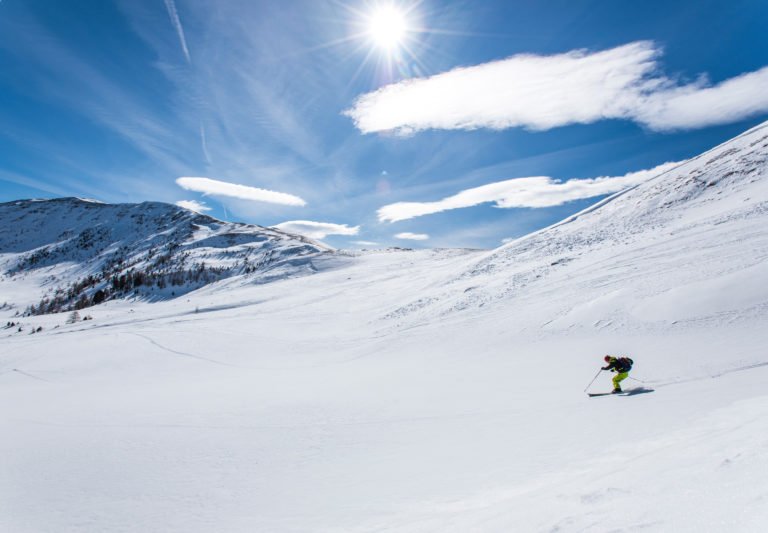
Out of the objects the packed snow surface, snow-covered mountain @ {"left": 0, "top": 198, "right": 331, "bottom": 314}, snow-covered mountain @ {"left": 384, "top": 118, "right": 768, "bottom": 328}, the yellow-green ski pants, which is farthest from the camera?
snow-covered mountain @ {"left": 0, "top": 198, "right": 331, "bottom": 314}

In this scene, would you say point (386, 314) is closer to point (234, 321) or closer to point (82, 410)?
point (234, 321)

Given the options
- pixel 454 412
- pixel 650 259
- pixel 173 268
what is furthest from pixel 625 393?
pixel 173 268

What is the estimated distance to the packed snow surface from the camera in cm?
578

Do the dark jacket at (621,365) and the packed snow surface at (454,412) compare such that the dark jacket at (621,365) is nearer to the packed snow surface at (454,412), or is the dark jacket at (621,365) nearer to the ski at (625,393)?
the ski at (625,393)

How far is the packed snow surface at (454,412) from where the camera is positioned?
19.0 ft

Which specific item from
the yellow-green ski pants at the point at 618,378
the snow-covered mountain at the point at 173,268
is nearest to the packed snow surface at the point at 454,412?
the yellow-green ski pants at the point at 618,378

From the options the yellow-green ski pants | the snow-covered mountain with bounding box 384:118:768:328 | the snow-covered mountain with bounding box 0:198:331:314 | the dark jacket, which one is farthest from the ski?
the snow-covered mountain with bounding box 0:198:331:314

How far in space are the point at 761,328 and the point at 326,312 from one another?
33.9 m

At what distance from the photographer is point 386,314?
1335 inches

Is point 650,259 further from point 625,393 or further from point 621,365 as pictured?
point 625,393

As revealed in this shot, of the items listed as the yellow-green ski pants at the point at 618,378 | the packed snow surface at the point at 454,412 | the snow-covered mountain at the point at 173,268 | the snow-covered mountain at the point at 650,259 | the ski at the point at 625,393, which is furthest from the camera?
the snow-covered mountain at the point at 173,268

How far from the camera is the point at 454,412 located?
38.4 feet

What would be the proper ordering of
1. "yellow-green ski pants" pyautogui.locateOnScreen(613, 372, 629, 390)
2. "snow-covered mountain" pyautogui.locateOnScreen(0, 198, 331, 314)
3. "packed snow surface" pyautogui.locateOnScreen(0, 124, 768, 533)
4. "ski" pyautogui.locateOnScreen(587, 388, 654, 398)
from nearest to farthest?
"packed snow surface" pyautogui.locateOnScreen(0, 124, 768, 533) → "ski" pyautogui.locateOnScreen(587, 388, 654, 398) → "yellow-green ski pants" pyautogui.locateOnScreen(613, 372, 629, 390) → "snow-covered mountain" pyautogui.locateOnScreen(0, 198, 331, 314)

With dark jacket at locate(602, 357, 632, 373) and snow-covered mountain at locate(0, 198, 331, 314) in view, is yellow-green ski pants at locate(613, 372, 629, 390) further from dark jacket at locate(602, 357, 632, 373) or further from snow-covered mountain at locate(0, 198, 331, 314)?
snow-covered mountain at locate(0, 198, 331, 314)
